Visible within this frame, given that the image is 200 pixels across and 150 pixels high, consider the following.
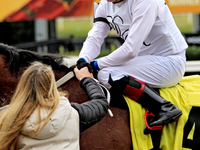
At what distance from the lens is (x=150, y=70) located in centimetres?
252

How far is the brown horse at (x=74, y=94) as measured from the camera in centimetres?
231

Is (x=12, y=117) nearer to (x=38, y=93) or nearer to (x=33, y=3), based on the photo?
(x=38, y=93)

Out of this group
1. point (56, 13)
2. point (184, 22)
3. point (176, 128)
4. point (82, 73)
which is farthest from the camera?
point (184, 22)

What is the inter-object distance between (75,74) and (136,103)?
0.55 metres

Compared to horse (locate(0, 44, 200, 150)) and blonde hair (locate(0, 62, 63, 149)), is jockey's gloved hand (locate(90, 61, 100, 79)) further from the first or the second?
blonde hair (locate(0, 62, 63, 149))

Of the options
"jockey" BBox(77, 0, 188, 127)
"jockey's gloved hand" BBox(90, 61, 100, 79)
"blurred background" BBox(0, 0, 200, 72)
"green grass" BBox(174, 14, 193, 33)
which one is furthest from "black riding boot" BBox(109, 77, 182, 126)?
"green grass" BBox(174, 14, 193, 33)

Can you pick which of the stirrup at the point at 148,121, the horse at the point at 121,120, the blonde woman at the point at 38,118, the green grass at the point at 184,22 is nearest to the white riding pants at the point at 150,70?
the horse at the point at 121,120

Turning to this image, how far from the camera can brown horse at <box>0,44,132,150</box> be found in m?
2.31

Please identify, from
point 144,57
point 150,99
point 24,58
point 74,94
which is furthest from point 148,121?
point 24,58

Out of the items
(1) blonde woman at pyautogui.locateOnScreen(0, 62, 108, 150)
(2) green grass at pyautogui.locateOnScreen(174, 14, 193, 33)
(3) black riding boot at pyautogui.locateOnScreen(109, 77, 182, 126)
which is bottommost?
(2) green grass at pyautogui.locateOnScreen(174, 14, 193, 33)

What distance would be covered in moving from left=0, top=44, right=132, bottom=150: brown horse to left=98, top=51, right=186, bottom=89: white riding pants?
0.83 ft

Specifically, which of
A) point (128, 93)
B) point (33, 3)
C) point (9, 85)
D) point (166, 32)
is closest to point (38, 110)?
point (9, 85)

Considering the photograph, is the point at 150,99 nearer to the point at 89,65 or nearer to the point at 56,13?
the point at 89,65

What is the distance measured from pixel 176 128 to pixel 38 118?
1274 mm
